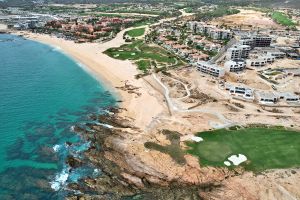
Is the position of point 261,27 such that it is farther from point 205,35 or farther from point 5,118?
point 5,118

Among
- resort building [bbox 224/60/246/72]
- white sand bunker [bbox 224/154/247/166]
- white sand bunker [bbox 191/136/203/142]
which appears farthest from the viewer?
resort building [bbox 224/60/246/72]

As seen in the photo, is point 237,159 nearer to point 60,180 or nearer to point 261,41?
point 60,180

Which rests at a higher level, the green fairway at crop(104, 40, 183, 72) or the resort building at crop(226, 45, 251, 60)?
the resort building at crop(226, 45, 251, 60)

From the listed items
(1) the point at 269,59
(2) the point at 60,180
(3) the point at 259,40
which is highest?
(3) the point at 259,40

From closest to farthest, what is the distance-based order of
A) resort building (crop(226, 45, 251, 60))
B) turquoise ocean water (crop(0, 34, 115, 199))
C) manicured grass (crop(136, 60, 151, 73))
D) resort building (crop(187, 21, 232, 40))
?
1. turquoise ocean water (crop(0, 34, 115, 199))
2. manicured grass (crop(136, 60, 151, 73))
3. resort building (crop(226, 45, 251, 60))
4. resort building (crop(187, 21, 232, 40))

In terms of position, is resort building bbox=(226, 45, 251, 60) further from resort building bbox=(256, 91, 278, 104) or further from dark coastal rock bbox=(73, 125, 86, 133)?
dark coastal rock bbox=(73, 125, 86, 133)

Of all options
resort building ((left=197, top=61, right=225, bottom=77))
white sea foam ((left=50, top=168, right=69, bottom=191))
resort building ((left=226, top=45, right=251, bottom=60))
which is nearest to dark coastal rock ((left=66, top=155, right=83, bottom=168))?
white sea foam ((left=50, top=168, right=69, bottom=191))

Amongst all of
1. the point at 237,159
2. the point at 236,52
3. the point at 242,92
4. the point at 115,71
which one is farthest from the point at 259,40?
the point at 237,159
